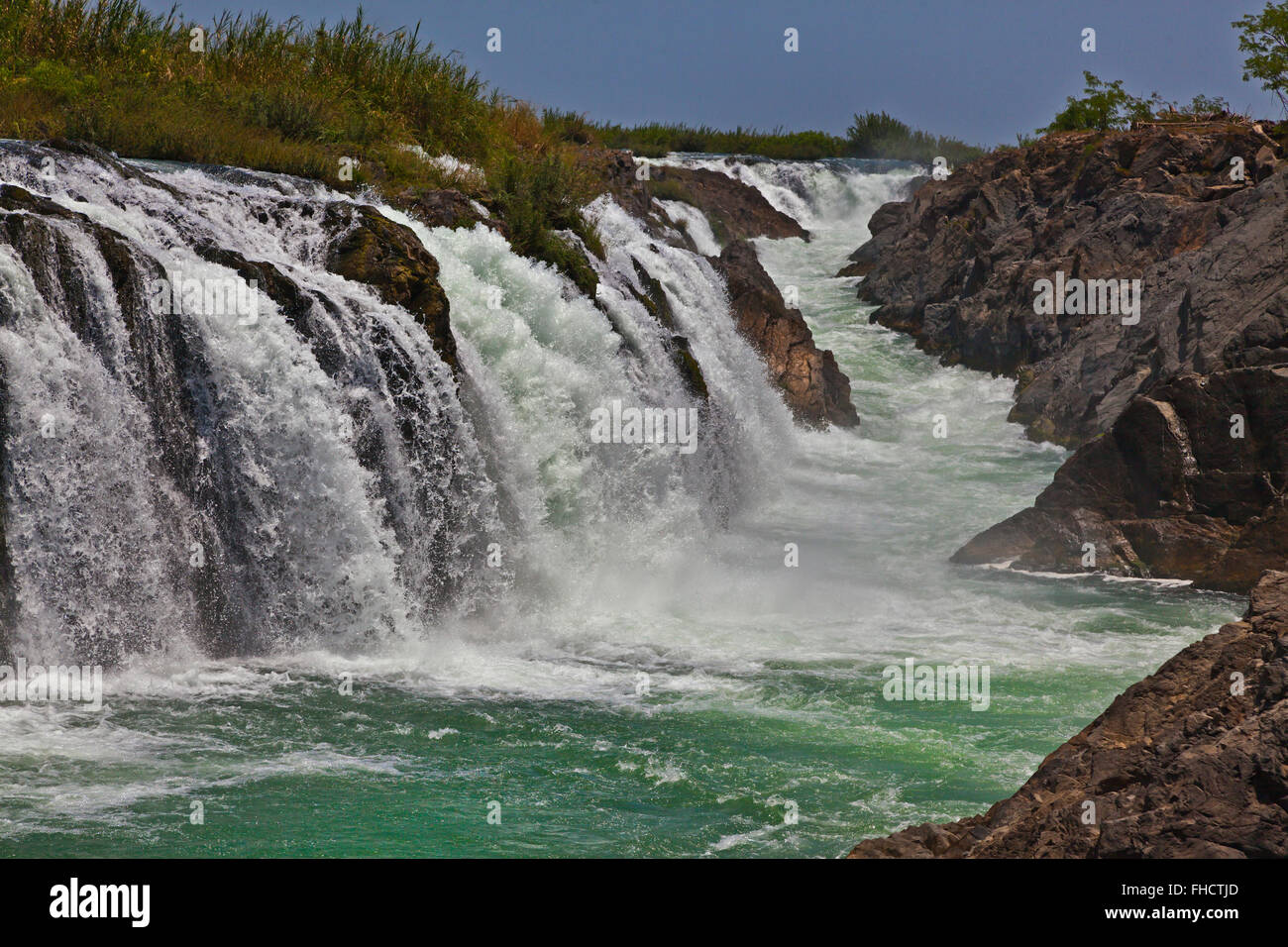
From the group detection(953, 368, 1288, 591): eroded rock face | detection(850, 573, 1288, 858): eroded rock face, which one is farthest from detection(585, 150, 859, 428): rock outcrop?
detection(850, 573, 1288, 858): eroded rock face

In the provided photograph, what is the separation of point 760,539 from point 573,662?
22.4ft

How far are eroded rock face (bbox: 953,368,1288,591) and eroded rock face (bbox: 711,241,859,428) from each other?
8535mm

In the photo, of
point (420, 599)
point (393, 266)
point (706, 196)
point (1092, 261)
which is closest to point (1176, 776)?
point (420, 599)

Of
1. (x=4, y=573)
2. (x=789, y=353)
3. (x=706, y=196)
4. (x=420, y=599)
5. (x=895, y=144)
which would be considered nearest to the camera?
(x=4, y=573)

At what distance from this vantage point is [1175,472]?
1417 cm

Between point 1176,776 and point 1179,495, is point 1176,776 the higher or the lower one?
the lower one

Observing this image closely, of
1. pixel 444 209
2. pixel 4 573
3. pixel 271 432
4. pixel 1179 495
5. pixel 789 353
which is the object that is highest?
pixel 444 209

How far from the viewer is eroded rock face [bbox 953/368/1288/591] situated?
531 inches

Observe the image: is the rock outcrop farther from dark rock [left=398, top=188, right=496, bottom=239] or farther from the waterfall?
the waterfall

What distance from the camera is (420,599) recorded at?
37.0 feet

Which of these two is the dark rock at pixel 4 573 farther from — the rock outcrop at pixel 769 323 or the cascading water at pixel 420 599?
the rock outcrop at pixel 769 323

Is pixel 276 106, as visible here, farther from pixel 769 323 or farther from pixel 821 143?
pixel 821 143

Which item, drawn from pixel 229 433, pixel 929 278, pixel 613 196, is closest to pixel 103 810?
pixel 229 433

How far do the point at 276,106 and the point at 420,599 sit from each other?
8.80 m
